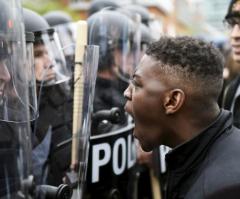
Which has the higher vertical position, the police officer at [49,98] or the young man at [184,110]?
the young man at [184,110]

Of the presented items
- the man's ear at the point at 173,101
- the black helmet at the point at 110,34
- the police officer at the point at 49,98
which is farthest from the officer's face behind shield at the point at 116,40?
the man's ear at the point at 173,101

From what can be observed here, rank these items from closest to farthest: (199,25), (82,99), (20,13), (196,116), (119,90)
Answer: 1. (196,116)
2. (20,13)
3. (82,99)
4. (119,90)
5. (199,25)

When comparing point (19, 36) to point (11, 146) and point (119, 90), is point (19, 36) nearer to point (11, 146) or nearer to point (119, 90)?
point (11, 146)

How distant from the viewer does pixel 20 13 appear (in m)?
1.85

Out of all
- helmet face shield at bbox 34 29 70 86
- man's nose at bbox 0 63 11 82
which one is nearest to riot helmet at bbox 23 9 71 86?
helmet face shield at bbox 34 29 70 86

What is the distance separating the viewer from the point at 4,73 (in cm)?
188

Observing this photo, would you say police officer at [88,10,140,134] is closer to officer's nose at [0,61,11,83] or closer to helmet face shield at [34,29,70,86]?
helmet face shield at [34,29,70,86]

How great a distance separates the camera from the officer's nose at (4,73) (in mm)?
1846

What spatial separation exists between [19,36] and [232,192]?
0.94 m

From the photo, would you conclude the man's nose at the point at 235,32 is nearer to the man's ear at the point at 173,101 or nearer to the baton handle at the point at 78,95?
the baton handle at the point at 78,95

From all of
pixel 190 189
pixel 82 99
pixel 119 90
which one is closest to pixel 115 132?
pixel 119 90

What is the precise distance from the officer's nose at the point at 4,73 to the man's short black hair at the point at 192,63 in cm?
55

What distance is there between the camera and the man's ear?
1704 millimetres

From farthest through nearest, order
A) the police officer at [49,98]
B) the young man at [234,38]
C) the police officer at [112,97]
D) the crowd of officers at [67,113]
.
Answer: the young man at [234,38] < the police officer at [112,97] < the police officer at [49,98] < the crowd of officers at [67,113]
